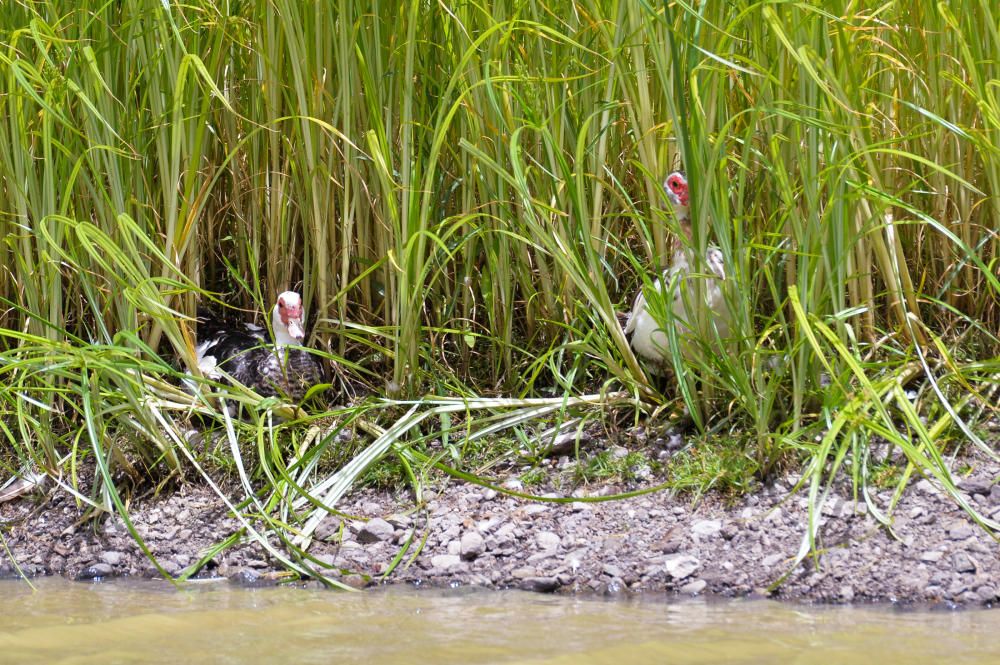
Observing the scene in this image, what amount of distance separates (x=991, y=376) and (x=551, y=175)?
104 centimetres

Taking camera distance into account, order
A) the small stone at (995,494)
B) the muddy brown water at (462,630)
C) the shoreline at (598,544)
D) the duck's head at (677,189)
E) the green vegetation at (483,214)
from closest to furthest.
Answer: the muddy brown water at (462,630) → the shoreline at (598,544) → the small stone at (995,494) → the green vegetation at (483,214) → the duck's head at (677,189)

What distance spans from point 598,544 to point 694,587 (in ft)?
0.73

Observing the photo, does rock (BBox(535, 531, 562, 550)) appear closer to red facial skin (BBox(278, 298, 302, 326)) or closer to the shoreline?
the shoreline

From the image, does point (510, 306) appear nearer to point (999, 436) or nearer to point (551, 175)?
point (551, 175)

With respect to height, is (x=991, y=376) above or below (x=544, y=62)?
below

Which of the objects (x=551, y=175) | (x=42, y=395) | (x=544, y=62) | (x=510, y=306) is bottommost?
(x=42, y=395)

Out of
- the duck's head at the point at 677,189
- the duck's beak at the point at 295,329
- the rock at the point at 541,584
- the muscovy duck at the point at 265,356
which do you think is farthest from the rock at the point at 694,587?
the duck's beak at the point at 295,329

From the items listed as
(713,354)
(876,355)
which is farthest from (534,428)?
(876,355)

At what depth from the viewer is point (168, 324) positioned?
8.61ft

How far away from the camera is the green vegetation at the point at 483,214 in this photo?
2354 mm

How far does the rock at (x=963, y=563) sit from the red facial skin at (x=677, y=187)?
102 centimetres

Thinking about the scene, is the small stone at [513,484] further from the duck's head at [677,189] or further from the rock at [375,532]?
the duck's head at [677,189]

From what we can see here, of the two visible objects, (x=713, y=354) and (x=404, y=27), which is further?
(x=404, y=27)

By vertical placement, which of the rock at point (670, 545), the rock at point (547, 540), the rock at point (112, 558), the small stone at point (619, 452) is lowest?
the rock at point (112, 558)
